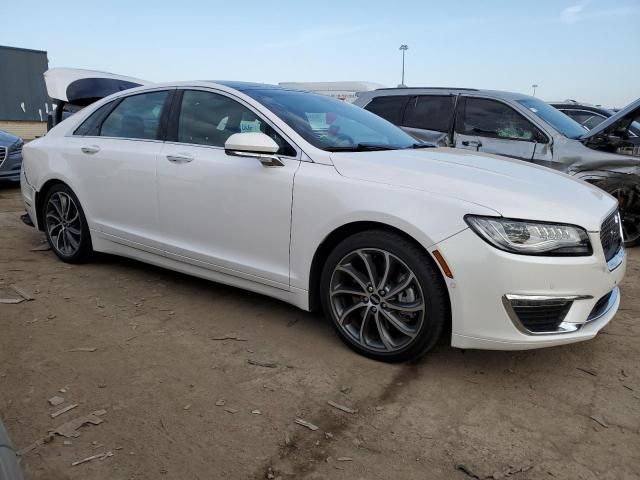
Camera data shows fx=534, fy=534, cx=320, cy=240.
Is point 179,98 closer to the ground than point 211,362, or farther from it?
farther from it

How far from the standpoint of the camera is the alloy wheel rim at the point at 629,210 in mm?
5652

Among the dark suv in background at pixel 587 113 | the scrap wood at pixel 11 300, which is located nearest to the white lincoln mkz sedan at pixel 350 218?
the scrap wood at pixel 11 300

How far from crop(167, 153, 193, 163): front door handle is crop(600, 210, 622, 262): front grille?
2.59 m

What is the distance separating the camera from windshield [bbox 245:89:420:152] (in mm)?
3396

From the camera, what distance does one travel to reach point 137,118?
4.24m

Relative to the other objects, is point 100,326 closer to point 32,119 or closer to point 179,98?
point 179,98

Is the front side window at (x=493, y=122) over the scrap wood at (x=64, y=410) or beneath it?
over

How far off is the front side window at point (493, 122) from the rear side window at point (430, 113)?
18 centimetres

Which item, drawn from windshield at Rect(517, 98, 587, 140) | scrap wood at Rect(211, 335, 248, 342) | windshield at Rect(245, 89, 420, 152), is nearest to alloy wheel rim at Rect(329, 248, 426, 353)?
scrap wood at Rect(211, 335, 248, 342)

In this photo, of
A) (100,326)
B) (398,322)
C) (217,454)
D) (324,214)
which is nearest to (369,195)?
(324,214)

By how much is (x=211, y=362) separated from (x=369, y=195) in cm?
129

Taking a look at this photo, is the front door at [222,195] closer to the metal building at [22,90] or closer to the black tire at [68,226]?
the black tire at [68,226]

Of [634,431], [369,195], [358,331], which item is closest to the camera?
[634,431]

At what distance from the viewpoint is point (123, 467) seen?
2135 mm
